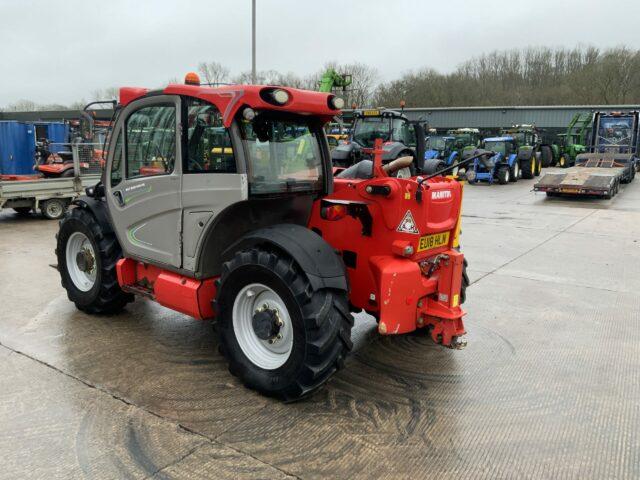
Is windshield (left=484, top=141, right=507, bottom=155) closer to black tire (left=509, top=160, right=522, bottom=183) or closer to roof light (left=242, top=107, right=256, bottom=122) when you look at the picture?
black tire (left=509, top=160, right=522, bottom=183)

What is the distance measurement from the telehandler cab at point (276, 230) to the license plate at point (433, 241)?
0.02 m

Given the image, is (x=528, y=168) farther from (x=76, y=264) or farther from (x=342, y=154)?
(x=76, y=264)

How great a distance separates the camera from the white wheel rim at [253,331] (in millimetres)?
3605

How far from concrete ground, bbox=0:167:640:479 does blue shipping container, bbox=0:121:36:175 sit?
365 inches

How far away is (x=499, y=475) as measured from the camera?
2.81m

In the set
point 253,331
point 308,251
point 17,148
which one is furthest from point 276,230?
point 17,148

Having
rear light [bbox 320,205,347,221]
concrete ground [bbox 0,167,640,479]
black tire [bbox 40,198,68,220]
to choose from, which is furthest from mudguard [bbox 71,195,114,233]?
black tire [bbox 40,198,68,220]

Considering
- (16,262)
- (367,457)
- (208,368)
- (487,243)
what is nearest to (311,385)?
(367,457)

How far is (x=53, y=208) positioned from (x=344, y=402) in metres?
10.4

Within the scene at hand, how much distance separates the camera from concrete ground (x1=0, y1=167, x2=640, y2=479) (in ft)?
9.53

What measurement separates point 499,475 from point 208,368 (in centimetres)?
227

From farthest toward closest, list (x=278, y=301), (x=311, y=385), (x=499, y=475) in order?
(x=278, y=301), (x=311, y=385), (x=499, y=475)

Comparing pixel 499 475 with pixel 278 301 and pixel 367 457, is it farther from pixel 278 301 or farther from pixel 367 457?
pixel 278 301

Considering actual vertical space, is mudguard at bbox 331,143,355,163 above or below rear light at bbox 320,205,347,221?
above
